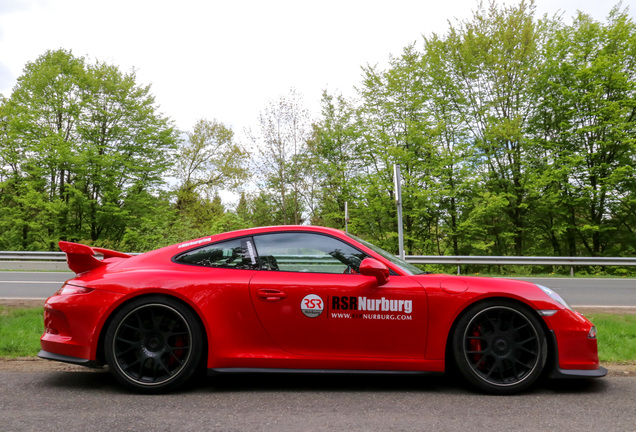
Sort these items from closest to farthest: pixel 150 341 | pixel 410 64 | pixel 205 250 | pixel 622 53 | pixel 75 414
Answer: pixel 75 414 < pixel 150 341 < pixel 205 250 < pixel 622 53 < pixel 410 64

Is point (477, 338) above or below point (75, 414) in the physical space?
above

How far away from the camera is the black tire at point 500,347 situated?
3.26 m

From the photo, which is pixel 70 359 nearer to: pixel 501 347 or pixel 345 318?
pixel 345 318

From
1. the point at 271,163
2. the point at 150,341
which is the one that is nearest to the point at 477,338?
the point at 150,341

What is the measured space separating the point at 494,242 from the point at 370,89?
9279 millimetres

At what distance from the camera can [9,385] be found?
3.37 metres

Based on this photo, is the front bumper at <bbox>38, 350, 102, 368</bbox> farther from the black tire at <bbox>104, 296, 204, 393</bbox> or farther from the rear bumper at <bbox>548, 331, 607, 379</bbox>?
the rear bumper at <bbox>548, 331, 607, 379</bbox>

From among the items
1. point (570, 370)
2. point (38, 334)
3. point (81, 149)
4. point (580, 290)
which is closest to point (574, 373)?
point (570, 370)

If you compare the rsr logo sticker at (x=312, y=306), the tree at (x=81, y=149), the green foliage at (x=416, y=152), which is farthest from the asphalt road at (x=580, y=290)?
the tree at (x=81, y=149)

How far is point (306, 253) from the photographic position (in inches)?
140

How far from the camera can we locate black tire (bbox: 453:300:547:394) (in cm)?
326

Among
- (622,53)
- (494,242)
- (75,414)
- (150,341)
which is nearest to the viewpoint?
(75,414)

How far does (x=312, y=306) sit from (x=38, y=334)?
3.71 m

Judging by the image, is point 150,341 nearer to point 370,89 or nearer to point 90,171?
point 370,89
